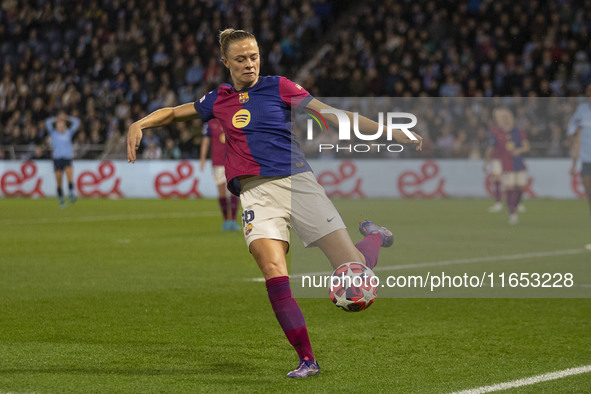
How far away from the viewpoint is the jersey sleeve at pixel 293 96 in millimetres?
5719

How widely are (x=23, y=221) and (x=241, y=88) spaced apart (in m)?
12.3

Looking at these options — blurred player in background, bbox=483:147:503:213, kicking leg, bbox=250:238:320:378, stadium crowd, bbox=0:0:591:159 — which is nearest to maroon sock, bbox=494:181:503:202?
blurred player in background, bbox=483:147:503:213

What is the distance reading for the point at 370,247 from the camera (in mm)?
6297

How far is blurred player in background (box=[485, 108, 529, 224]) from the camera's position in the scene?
16.3 meters

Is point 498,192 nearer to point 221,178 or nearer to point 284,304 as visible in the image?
point 221,178

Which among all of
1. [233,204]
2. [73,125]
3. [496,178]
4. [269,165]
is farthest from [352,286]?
[73,125]

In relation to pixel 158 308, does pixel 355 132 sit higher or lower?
higher

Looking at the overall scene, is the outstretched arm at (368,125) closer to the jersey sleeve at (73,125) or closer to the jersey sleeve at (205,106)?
the jersey sleeve at (205,106)

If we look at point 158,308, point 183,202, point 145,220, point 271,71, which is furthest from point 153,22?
point 158,308

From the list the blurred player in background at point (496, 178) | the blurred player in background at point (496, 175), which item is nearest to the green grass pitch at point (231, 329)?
the blurred player in background at point (496, 178)

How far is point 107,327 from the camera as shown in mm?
7180

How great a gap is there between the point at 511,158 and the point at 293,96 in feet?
38.7

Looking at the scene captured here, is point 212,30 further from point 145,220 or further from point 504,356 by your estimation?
point 504,356

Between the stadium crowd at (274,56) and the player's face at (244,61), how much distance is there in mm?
16790
